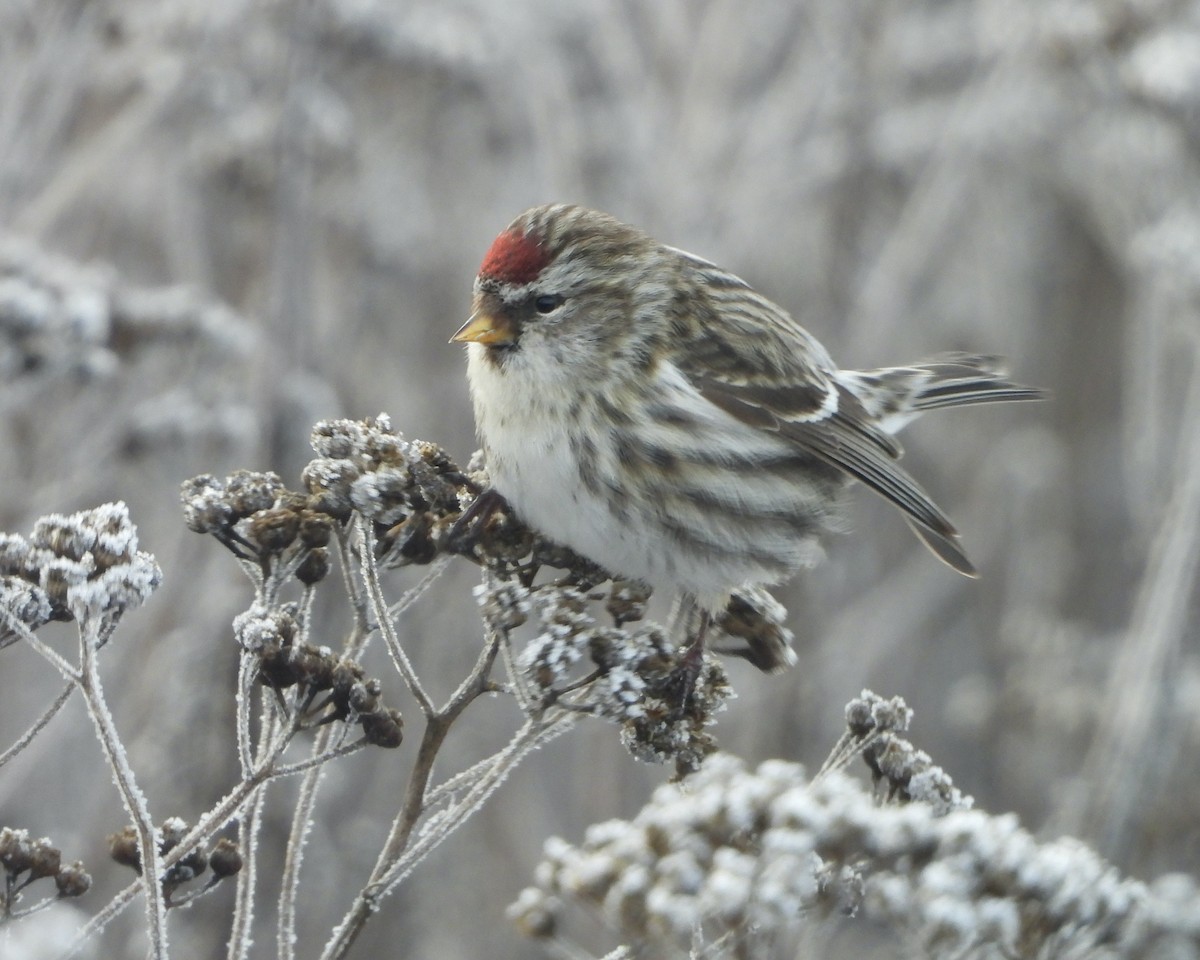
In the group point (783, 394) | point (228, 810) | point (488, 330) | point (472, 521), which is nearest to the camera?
point (228, 810)

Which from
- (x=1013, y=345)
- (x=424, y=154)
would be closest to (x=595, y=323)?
(x=424, y=154)

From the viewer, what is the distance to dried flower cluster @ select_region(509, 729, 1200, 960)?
5.40 ft

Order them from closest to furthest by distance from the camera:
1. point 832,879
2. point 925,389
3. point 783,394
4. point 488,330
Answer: point 832,879 < point 488,330 < point 783,394 < point 925,389

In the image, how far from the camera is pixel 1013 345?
20.8 ft

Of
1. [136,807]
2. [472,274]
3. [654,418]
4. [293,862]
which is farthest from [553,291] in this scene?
[472,274]

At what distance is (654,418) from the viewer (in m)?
2.88

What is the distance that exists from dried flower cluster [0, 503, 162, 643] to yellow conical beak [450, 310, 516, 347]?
3.21 feet

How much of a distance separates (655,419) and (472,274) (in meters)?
2.77

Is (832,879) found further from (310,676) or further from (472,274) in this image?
(472,274)

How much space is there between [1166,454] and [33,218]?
13.1ft

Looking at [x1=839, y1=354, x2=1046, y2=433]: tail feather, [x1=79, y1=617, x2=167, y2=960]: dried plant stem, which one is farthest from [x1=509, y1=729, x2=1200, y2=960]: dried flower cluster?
[x1=839, y1=354, x2=1046, y2=433]: tail feather

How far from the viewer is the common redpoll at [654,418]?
108 inches

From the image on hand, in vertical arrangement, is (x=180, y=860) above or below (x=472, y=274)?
below

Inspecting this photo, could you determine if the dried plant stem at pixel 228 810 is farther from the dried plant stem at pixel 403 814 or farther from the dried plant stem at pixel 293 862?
the dried plant stem at pixel 403 814
